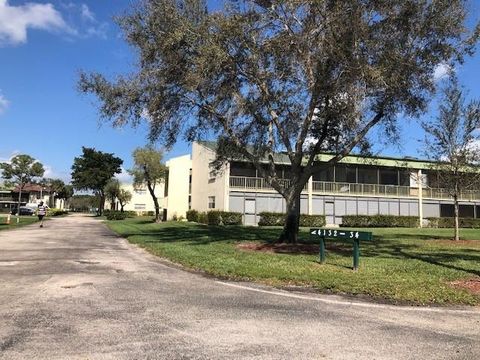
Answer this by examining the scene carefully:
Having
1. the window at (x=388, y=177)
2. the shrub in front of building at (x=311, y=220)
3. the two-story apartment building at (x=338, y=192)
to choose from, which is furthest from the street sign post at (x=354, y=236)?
the window at (x=388, y=177)

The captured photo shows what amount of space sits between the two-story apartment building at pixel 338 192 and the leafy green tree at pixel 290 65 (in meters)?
22.2

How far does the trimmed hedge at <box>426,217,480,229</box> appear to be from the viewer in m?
46.0

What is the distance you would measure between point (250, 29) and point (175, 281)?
9302 millimetres

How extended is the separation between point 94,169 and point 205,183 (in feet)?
148

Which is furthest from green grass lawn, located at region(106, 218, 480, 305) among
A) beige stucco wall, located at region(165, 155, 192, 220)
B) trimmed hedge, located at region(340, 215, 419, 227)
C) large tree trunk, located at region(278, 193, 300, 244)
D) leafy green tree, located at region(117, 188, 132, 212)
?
leafy green tree, located at region(117, 188, 132, 212)

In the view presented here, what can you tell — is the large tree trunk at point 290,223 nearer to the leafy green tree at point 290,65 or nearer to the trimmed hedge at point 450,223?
the leafy green tree at point 290,65

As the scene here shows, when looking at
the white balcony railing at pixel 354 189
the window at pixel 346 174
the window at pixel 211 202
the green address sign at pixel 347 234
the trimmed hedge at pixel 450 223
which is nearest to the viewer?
the green address sign at pixel 347 234

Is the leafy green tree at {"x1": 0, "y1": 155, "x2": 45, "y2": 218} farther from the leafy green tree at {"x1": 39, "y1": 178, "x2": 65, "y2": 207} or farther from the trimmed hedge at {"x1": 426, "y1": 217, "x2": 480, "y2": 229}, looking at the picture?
the trimmed hedge at {"x1": 426, "y1": 217, "x2": 480, "y2": 229}

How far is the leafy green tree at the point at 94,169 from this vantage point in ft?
290

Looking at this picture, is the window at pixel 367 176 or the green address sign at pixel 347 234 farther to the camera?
the window at pixel 367 176

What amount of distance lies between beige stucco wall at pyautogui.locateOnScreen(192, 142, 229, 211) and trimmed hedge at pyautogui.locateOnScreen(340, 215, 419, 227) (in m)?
10.8

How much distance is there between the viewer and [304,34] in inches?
647

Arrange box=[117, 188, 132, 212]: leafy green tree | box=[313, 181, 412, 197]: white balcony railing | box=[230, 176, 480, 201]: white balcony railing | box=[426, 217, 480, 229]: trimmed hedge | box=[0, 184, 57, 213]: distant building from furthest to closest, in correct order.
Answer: box=[0, 184, 57, 213]: distant building → box=[117, 188, 132, 212]: leafy green tree → box=[313, 181, 412, 197]: white balcony railing → box=[426, 217, 480, 229]: trimmed hedge → box=[230, 176, 480, 201]: white balcony railing

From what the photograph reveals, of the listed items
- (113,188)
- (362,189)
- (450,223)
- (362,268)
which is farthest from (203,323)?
(113,188)
